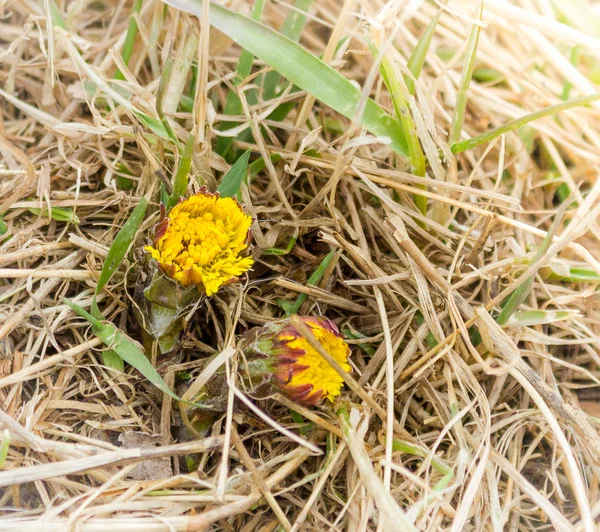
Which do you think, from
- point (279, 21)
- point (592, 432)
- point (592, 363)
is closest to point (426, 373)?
point (592, 432)

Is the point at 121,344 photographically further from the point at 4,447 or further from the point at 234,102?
the point at 234,102

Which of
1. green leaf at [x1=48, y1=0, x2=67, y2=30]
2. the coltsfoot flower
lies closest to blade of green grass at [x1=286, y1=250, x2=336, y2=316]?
the coltsfoot flower

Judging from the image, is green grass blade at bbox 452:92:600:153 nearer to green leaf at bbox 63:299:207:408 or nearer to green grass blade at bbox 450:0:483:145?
green grass blade at bbox 450:0:483:145

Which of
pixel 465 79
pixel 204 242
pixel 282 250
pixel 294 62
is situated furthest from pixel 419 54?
pixel 204 242

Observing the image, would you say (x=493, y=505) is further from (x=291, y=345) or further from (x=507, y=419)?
(x=291, y=345)

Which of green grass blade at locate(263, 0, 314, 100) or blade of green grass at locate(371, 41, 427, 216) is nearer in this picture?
blade of green grass at locate(371, 41, 427, 216)

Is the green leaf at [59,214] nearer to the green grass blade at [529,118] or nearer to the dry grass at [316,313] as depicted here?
the dry grass at [316,313]

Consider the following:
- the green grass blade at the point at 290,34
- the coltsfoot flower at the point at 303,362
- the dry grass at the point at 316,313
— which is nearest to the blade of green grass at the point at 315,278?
the dry grass at the point at 316,313
